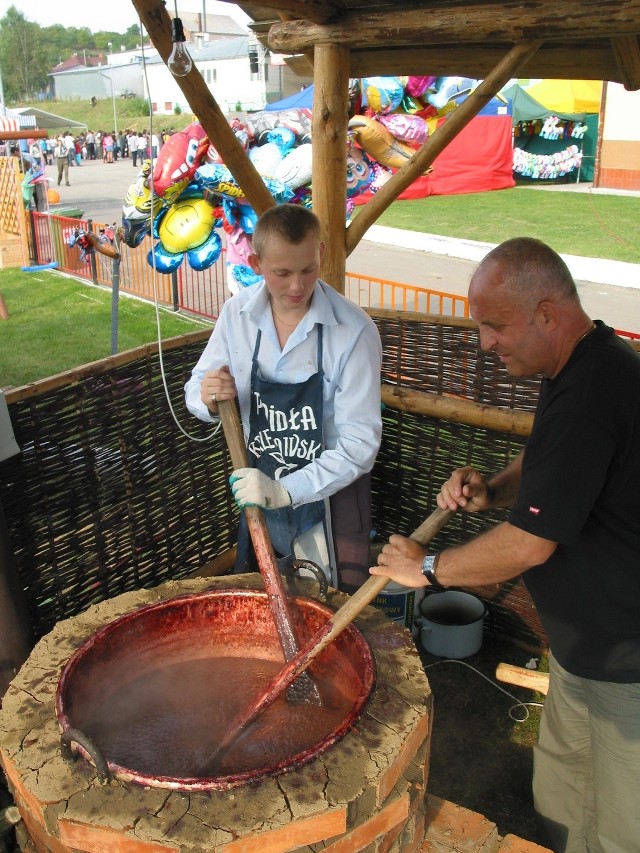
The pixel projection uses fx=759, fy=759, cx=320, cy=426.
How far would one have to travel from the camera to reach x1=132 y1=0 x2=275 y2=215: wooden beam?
289 cm

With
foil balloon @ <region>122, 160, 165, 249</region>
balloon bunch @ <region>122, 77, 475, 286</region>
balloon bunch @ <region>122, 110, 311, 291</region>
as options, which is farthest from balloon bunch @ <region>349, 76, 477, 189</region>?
foil balloon @ <region>122, 160, 165, 249</region>

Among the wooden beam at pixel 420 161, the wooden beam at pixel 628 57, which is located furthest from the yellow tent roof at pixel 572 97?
the wooden beam at pixel 420 161

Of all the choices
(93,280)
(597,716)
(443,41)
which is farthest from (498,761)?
(93,280)

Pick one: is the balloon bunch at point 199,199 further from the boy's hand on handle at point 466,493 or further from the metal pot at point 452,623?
the boy's hand on handle at point 466,493

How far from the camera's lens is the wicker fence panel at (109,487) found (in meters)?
2.73

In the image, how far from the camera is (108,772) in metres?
1.56

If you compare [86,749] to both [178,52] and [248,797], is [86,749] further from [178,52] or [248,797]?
[178,52]

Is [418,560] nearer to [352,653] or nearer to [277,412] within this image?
[352,653]

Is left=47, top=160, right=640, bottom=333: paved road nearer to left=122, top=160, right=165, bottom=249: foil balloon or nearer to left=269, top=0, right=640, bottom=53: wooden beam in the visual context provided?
left=122, top=160, right=165, bottom=249: foil balloon

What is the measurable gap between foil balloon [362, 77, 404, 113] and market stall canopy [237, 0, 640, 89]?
8338mm

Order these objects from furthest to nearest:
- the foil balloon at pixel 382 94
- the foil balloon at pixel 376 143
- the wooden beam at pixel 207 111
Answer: the foil balloon at pixel 382 94 < the foil balloon at pixel 376 143 < the wooden beam at pixel 207 111

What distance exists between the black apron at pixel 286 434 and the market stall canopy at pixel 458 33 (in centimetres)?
153

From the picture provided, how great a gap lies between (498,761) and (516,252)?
216 centimetres

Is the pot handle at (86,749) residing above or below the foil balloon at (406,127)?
below
